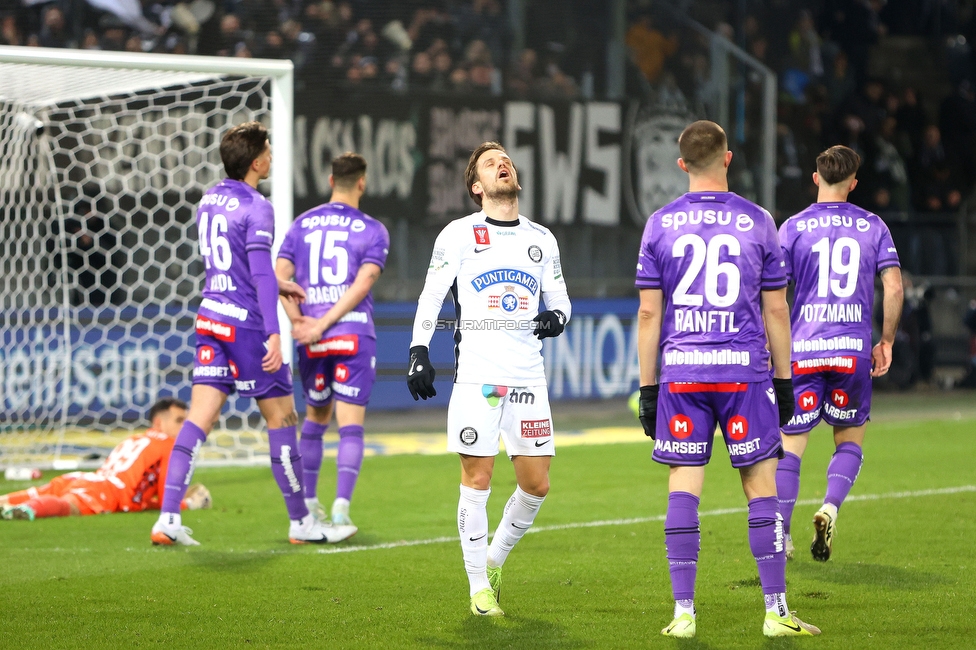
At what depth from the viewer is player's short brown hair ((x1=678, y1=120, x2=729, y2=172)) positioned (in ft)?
15.1

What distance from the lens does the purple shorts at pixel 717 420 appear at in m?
4.57

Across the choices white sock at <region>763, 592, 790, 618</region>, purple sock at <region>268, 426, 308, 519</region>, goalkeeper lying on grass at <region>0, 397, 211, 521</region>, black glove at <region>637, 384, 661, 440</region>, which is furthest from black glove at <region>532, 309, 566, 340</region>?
goalkeeper lying on grass at <region>0, 397, 211, 521</region>

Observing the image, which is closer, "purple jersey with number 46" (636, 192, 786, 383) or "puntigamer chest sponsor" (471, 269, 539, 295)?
"purple jersey with number 46" (636, 192, 786, 383)

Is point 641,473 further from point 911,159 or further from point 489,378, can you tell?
point 911,159

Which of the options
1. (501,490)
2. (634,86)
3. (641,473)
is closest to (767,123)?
(634,86)

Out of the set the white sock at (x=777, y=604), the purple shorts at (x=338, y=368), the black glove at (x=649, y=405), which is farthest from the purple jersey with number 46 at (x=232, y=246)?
the white sock at (x=777, y=604)

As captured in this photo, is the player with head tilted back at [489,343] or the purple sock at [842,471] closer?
the player with head tilted back at [489,343]

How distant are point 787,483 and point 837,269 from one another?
1116 millimetres

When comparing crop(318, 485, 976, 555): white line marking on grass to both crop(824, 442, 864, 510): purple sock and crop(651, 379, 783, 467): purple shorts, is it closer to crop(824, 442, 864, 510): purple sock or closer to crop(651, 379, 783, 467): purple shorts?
crop(824, 442, 864, 510): purple sock

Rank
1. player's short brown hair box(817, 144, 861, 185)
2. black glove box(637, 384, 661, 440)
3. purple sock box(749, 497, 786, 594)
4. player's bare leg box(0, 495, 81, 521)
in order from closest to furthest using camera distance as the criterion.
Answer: purple sock box(749, 497, 786, 594) → black glove box(637, 384, 661, 440) → player's short brown hair box(817, 144, 861, 185) → player's bare leg box(0, 495, 81, 521)

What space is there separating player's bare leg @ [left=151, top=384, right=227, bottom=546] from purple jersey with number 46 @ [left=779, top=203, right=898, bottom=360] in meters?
3.16

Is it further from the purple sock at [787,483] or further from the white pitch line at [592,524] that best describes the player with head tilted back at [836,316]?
the white pitch line at [592,524]

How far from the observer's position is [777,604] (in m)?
4.62

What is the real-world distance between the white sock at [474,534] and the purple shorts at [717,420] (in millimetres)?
857
